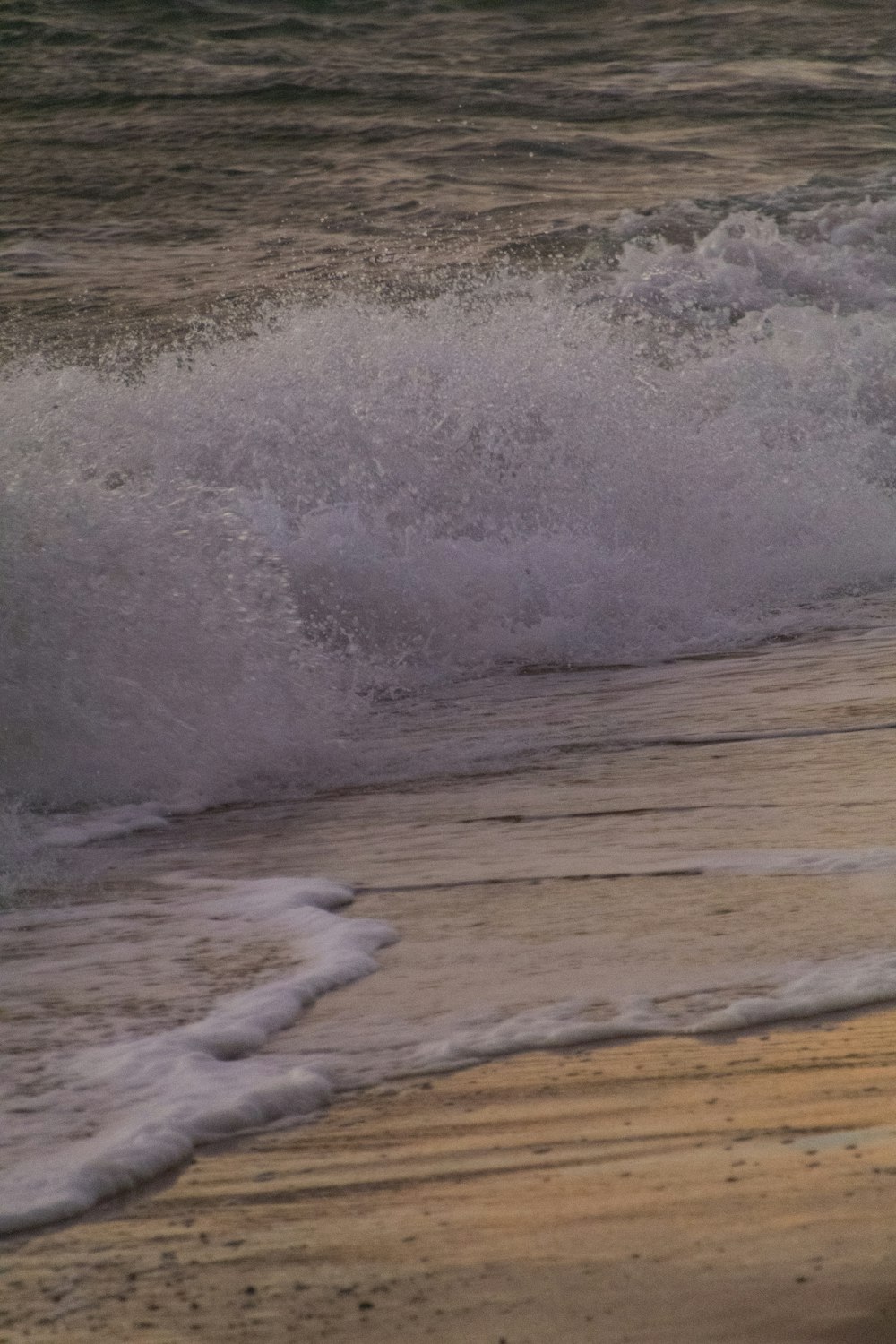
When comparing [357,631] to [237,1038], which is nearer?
[237,1038]

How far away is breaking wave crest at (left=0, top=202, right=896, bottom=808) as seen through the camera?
360 cm

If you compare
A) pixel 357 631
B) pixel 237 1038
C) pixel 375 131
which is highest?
pixel 375 131

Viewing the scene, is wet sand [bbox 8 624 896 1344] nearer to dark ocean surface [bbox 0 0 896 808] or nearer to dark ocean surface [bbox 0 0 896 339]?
dark ocean surface [bbox 0 0 896 808]

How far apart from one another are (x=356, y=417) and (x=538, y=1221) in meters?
4.48

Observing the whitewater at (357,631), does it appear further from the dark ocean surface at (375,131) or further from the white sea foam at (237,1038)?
the dark ocean surface at (375,131)

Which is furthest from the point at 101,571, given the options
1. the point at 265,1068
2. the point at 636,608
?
the point at 265,1068

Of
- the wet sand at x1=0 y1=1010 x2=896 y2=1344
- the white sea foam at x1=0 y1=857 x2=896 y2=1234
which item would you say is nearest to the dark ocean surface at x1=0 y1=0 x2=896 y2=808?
the white sea foam at x1=0 y1=857 x2=896 y2=1234

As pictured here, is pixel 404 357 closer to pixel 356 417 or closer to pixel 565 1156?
pixel 356 417

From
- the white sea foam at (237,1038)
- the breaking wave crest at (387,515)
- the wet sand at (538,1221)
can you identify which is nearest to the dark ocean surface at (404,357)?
the breaking wave crest at (387,515)

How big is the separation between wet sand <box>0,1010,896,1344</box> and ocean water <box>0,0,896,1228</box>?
101 mm

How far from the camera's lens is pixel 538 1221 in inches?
53.4

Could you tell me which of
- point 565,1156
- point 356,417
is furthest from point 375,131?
point 565,1156

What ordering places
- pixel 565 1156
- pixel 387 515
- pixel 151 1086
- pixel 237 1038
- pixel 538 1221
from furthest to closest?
pixel 387 515 → pixel 237 1038 → pixel 151 1086 → pixel 565 1156 → pixel 538 1221

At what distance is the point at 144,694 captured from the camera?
360 cm
